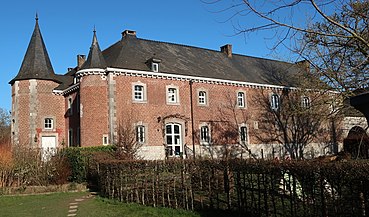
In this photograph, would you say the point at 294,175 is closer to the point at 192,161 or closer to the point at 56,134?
the point at 192,161

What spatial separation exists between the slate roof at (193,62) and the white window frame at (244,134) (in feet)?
12.5

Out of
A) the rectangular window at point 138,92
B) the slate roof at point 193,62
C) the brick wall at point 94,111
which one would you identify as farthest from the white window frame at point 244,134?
the brick wall at point 94,111

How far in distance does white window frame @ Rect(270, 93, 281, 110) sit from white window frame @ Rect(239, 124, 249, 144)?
3.44m

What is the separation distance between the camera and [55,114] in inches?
1091

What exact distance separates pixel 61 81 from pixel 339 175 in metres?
26.4

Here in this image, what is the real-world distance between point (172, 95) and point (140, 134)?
380 centimetres

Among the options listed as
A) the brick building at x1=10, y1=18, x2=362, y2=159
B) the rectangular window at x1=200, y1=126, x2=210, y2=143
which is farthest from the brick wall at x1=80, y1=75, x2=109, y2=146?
the rectangular window at x1=200, y1=126, x2=210, y2=143

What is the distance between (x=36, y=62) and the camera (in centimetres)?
2783

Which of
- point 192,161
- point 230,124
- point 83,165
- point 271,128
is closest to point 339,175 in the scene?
point 192,161

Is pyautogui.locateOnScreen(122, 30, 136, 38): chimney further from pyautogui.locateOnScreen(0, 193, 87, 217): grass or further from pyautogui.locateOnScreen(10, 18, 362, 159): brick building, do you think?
pyautogui.locateOnScreen(0, 193, 87, 217): grass

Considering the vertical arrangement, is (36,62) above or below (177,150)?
above

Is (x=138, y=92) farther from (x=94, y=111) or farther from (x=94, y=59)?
(x=94, y=59)

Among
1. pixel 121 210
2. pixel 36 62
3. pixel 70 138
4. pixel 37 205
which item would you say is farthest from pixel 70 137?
pixel 121 210

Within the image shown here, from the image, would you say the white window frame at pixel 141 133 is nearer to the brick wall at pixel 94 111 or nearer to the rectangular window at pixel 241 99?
the brick wall at pixel 94 111
